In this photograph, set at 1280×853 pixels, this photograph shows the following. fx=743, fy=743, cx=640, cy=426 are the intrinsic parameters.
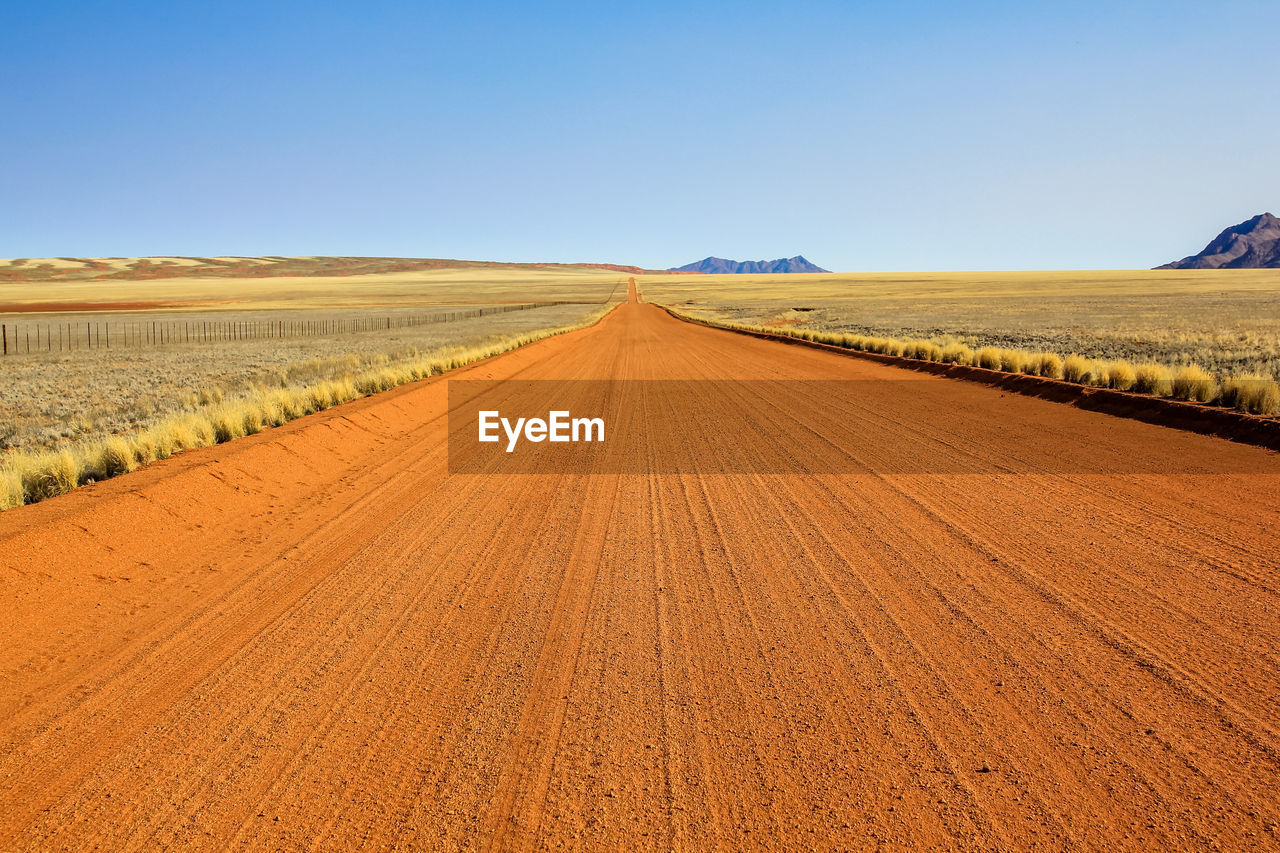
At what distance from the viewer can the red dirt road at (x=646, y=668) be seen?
283 cm

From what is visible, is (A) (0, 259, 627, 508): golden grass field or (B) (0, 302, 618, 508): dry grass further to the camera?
(A) (0, 259, 627, 508): golden grass field

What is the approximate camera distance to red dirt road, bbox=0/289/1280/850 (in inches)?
111

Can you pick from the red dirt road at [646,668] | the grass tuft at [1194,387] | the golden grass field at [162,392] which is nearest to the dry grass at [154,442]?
the golden grass field at [162,392]

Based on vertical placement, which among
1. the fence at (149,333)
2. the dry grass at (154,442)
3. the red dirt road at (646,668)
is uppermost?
the fence at (149,333)

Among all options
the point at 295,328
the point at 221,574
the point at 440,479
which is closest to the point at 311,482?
the point at 440,479

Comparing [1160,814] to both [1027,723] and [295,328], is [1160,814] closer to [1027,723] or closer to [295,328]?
[1027,723]

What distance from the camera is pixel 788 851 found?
2604mm

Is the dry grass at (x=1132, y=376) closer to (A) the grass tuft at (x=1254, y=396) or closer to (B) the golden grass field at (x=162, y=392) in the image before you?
(A) the grass tuft at (x=1254, y=396)

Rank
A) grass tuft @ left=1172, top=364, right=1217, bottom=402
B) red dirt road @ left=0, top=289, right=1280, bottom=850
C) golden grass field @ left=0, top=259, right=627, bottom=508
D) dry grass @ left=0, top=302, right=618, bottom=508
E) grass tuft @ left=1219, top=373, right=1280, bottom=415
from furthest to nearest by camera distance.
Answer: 1. grass tuft @ left=1172, top=364, right=1217, bottom=402
2. grass tuft @ left=1219, top=373, right=1280, bottom=415
3. golden grass field @ left=0, top=259, right=627, bottom=508
4. dry grass @ left=0, top=302, right=618, bottom=508
5. red dirt road @ left=0, top=289, right=1280, bottom=850

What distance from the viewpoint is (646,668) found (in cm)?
392

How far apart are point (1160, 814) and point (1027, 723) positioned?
0.63 meters

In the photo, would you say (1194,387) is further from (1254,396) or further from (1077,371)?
(1077,371)

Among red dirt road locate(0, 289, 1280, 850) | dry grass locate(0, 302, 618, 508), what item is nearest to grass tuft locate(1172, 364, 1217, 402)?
red dirt road locate(0, 289, 1280, 850)

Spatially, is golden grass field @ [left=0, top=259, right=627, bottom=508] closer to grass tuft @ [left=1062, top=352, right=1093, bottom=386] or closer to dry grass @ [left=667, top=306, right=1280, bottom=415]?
dry grass @ [left=667, top=306, right=1280, bottom=415]
